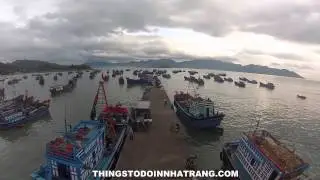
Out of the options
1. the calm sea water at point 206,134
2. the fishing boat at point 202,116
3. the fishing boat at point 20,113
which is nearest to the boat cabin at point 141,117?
the calm sea water at point 206,134

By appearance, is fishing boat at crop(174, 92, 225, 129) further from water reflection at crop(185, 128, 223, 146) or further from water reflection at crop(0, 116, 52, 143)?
water reflection at crop(0, 116, 52, 143)

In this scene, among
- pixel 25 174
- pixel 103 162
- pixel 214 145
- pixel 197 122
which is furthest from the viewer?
pixel 197 122

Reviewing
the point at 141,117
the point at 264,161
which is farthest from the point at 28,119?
the point at 264,161

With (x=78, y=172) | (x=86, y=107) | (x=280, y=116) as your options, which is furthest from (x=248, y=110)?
(x=78, y=172)

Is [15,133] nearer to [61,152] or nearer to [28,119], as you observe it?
[28,119]

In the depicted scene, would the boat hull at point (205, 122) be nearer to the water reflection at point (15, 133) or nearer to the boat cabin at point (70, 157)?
the boat cabin at point (70, 157)

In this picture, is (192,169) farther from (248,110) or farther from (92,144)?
(248,110)
